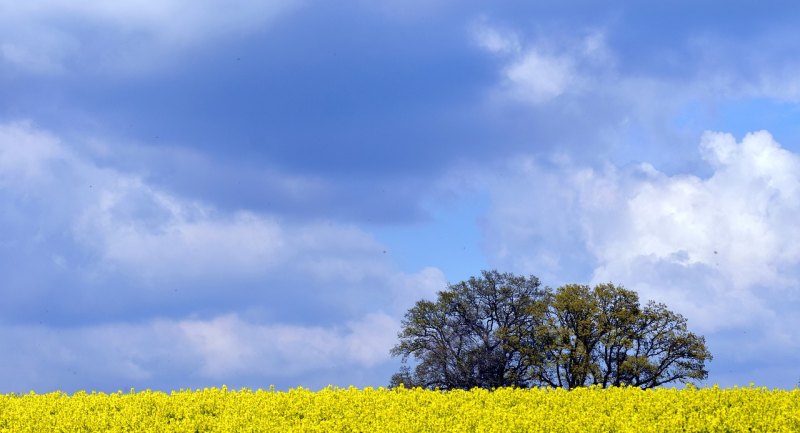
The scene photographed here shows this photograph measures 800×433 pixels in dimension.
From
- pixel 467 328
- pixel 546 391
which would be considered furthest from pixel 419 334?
pixel 546 391

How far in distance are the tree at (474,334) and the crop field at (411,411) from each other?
28483mm

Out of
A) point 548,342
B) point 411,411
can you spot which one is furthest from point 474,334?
point 411,411

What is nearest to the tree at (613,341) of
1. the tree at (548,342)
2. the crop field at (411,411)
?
the tree at (548,342)

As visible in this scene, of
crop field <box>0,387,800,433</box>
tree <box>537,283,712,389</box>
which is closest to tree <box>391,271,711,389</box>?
tree <box>537,283,712,389</box>

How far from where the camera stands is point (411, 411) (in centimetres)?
1712

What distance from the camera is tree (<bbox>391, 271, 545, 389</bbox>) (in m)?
48.8

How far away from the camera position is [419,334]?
5072cm

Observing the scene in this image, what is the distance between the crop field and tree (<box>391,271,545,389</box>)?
28.5 meters

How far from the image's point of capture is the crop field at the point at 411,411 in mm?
15375

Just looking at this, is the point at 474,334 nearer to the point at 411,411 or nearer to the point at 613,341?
the point at 613,341

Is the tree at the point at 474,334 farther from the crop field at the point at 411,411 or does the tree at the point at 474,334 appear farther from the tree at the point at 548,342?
the crop field at the point at 411,411

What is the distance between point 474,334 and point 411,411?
3319 centimetres

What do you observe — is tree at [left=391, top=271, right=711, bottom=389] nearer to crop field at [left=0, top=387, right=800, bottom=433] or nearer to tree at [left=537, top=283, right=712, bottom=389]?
tree at [left=537, top=283, right=712, bottom=389]

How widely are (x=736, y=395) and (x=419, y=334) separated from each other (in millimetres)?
33034
